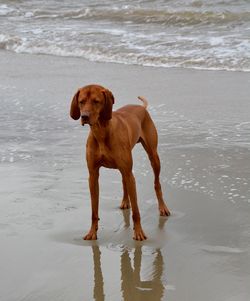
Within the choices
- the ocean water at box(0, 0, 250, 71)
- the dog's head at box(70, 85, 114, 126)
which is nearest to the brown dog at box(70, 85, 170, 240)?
the dog's head at box(70, 85, 114, 126)

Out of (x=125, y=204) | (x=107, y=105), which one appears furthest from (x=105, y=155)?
(x=125, y=204)

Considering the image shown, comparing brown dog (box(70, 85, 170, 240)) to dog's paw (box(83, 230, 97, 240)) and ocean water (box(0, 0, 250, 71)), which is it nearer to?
dog's paw (box(83, 230, 97, 240))

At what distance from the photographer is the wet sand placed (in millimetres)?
3773

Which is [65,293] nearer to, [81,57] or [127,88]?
[127,88]

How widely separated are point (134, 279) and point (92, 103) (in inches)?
41.5

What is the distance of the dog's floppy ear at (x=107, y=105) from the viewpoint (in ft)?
13.1

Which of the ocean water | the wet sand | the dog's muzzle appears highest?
the dog's muzzle

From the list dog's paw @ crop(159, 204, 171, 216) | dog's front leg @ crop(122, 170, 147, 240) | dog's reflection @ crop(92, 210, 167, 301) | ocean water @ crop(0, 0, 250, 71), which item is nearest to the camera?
dog's reflection @ crop(92, 210, 167, 301)

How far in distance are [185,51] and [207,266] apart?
830 centimetres

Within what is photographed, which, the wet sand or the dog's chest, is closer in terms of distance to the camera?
the wet sand

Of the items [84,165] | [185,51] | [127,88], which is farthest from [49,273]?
[185,51]

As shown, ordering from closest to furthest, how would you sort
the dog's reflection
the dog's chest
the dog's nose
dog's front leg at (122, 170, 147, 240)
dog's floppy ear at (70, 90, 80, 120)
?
1. the dog's reflection
2. the dog's nose
3. dog's floppy ear at (70, 90, 80, 120)
4. the dog's chest
5. dog's front leg at (122, 170, 147, 240)

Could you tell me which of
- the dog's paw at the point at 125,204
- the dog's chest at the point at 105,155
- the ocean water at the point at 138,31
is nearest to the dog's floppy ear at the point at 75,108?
the dog's chest at the point at 105,155

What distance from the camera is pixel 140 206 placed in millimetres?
5020
